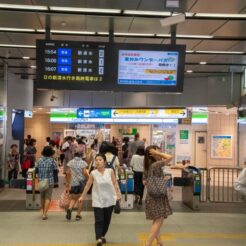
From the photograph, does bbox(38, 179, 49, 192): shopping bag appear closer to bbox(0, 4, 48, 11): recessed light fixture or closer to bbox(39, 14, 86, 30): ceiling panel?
bbox(39, 14, 86, 30): ceiling panel

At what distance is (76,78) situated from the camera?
7555 mm

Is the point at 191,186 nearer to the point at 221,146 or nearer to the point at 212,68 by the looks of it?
the point at 212,68

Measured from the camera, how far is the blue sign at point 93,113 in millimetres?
16547

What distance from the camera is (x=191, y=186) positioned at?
9883 millimetres

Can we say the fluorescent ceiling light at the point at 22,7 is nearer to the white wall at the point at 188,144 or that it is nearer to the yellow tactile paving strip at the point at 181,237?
the yellow tactile paving strip at the point at 181,237

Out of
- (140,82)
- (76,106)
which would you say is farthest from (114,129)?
(140,82)

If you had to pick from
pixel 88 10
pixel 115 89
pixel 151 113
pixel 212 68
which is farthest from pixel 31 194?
pixel 151 113

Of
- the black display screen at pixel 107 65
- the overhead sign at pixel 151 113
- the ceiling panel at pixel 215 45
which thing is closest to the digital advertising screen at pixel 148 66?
the black display screen at pixel 107 65

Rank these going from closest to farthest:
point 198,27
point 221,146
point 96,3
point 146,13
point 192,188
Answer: point 96,3 → point 146,13 → point 198,27 → point 192,188 → point 221,146

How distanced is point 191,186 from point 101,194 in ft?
14.4

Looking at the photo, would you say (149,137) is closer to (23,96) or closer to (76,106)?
(76,106)

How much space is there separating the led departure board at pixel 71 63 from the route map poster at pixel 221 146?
14696 millimetres

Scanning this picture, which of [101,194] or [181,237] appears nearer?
[101,194]

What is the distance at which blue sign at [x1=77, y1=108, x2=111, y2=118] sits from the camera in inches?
651
